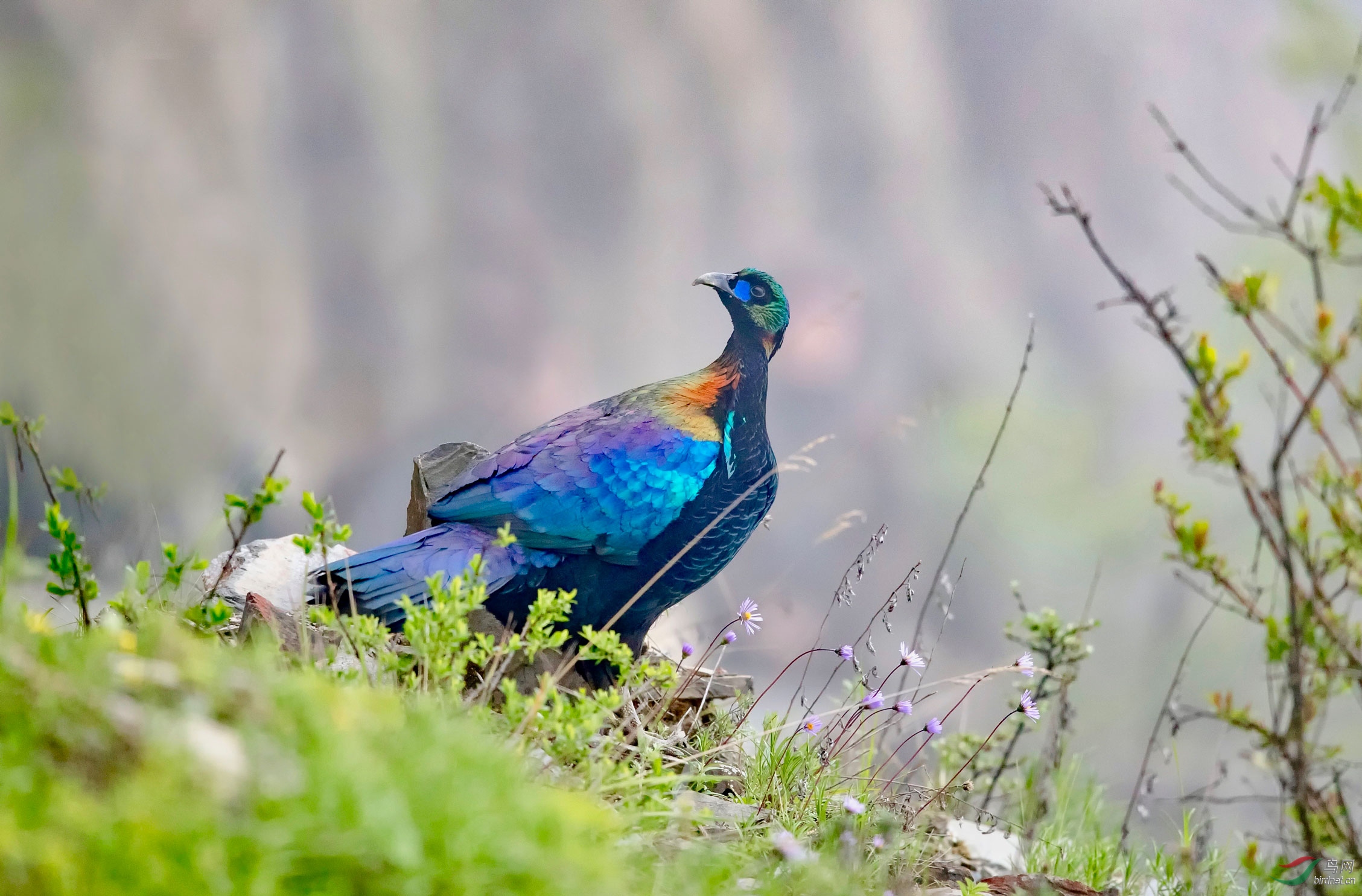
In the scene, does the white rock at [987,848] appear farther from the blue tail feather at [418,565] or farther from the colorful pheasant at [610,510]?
the blue tail feather at [418,565]

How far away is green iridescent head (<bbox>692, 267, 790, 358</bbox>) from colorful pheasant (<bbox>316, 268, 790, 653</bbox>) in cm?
27

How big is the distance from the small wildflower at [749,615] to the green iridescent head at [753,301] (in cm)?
83

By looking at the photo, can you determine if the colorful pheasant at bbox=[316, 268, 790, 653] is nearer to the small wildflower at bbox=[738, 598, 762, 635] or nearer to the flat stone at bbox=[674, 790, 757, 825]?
the small wildflower at bbox=[738, 598, 762, 635]

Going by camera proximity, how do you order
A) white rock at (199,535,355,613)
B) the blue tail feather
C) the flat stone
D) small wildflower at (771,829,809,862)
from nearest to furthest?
small wildflower at (771,829,809,862)
the flat stone
the blue tail feather
white rock at (199,535,355,613)

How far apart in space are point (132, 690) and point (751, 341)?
87.0 inches

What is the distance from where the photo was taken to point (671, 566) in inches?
108

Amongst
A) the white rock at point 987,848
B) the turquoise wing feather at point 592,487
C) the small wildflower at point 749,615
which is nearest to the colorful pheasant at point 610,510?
the turquoise wing feather at point 592,487

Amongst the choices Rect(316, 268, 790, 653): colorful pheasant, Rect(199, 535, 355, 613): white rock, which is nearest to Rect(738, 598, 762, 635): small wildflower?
Rect(316, 268, 790, 653): colorful pheasant

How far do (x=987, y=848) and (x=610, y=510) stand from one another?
1446 millimetres

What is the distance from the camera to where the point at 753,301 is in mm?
3123

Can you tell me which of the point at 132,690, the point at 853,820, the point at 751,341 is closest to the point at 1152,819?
the point at 853,820

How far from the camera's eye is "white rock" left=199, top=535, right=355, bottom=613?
3.02 m

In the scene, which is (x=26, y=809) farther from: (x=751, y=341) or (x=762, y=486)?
(x=751, y=341)

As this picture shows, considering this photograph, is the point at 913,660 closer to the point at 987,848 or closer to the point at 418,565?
the point at 987,848
